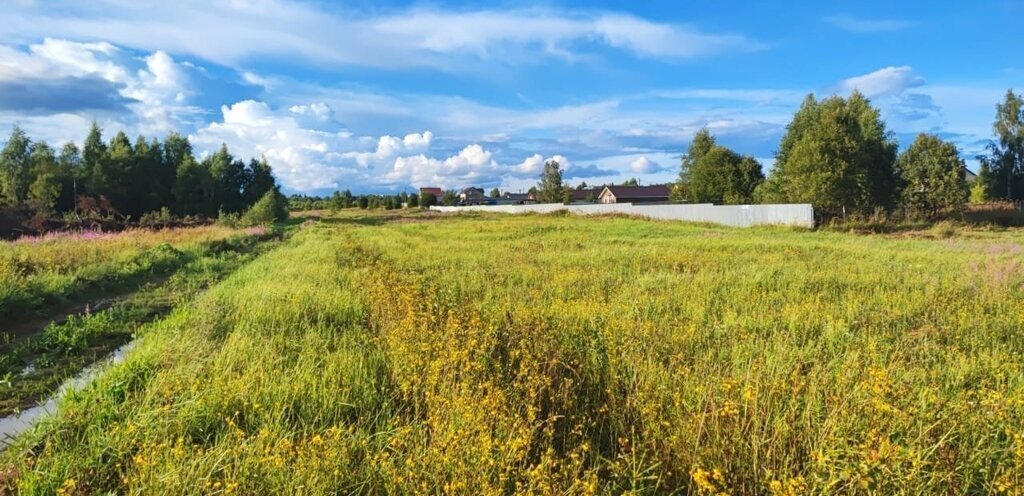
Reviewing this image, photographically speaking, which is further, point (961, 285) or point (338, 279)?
point (338, 279)

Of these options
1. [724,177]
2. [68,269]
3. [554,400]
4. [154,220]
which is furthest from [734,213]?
[154,220]

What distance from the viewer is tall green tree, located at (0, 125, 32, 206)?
4134 centimetres

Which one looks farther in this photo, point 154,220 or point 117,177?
point 117,177

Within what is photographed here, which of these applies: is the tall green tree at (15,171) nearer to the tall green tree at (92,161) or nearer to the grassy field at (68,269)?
the tall green tree at (92,161)

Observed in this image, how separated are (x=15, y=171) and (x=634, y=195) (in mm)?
80864

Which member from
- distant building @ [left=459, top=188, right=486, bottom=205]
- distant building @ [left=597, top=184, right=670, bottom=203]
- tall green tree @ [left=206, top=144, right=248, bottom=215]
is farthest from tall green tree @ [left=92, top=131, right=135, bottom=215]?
distant building @ [left=459, top=188, right=486, bottom=205]

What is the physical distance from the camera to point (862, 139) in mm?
34562

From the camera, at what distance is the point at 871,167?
122 feet

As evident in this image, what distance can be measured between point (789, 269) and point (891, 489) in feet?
31.8

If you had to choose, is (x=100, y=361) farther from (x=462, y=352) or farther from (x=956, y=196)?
(x=956, y=196)

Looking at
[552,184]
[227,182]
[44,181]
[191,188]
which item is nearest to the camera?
[44,181]

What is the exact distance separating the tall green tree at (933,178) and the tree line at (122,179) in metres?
49.7

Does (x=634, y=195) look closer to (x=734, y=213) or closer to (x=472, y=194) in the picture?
(x=472, y=194)

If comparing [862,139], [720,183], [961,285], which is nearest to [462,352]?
[961,285]
